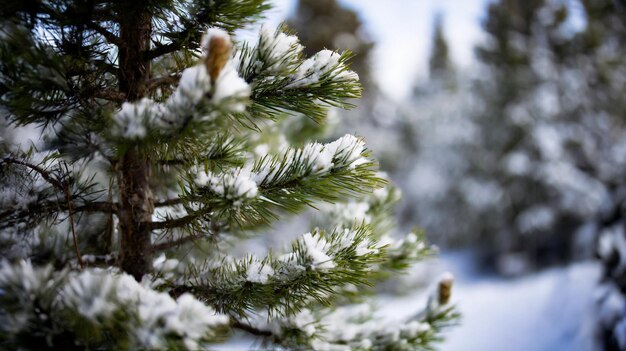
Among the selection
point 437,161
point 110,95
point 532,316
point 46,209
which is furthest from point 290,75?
point 437,161

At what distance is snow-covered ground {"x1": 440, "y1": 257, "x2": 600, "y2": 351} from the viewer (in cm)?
581

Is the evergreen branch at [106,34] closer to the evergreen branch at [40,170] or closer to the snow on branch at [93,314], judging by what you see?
the evergreen branch at [40,170]

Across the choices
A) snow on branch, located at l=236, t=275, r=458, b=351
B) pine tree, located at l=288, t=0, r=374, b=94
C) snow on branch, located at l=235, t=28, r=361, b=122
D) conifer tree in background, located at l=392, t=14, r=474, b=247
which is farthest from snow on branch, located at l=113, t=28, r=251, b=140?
conifer tree in background, located at l=392, t=14, r=474, b=247

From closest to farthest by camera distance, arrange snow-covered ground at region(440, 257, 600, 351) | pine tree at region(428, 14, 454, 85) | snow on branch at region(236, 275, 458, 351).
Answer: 1. snow on branch at region(236, 275, 458, 351)
2. snow-covered ground at region(440, 257, 600, 351)
3. pine tree at region(428, 14, 454, 85)

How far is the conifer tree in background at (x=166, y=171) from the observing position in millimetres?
1318

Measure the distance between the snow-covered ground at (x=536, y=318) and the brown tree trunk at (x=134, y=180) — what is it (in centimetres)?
345

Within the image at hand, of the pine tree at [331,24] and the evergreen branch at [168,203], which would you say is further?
the pine tree at [331,24]

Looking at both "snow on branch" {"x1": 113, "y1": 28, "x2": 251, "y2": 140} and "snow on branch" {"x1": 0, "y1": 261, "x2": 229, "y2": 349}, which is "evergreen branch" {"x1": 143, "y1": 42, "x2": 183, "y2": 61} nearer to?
"snow on branch" {"x1": 113, "y1": 28, "x2": 251, "y2": 140}

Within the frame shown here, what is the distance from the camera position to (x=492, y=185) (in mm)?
12555

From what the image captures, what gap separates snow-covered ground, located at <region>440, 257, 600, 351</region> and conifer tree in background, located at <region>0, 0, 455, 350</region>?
3232mm

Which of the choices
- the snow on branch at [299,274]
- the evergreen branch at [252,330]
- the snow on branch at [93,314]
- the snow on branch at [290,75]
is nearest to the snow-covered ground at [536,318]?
the evergreen branch at [252,330]

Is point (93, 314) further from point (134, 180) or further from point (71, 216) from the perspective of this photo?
point (134, 180)

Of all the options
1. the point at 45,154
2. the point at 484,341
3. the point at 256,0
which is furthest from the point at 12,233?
the point at 484,341

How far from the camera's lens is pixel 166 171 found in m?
2.32
